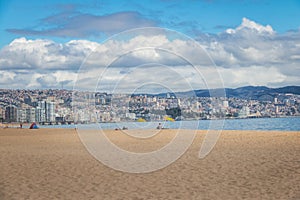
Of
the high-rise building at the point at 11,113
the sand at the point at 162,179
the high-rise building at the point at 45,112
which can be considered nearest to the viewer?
the sand at the point at 162,179

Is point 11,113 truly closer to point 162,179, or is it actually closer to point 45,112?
point 45,112

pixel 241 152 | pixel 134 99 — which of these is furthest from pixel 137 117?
pixel 241 152

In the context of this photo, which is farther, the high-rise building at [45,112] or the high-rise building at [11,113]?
the high-rise building at [45,112]

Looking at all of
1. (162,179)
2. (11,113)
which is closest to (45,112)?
(11,113)

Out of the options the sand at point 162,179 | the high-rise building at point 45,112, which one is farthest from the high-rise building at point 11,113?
the sand at point 162,179

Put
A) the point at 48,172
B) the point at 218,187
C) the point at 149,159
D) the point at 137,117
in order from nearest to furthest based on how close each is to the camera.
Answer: the point at 218,187 < the point at 48,172 < the point at 149,159 < the point at 137,117

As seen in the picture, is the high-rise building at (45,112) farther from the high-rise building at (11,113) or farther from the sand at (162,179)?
the sand at (162,179)

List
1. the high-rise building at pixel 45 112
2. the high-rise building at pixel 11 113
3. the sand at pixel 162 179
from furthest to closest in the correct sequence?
the high-rise building at pixel 45 112 < the high-rise building at pixel 11 113 < the sand at pixel 162 179

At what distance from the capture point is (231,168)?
12.8 meters

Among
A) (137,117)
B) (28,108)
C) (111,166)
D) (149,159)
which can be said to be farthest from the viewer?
(28,108)

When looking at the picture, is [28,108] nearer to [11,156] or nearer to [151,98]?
[151,98]

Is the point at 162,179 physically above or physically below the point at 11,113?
below

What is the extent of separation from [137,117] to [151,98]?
7820mm

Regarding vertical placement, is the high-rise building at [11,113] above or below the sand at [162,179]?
above
